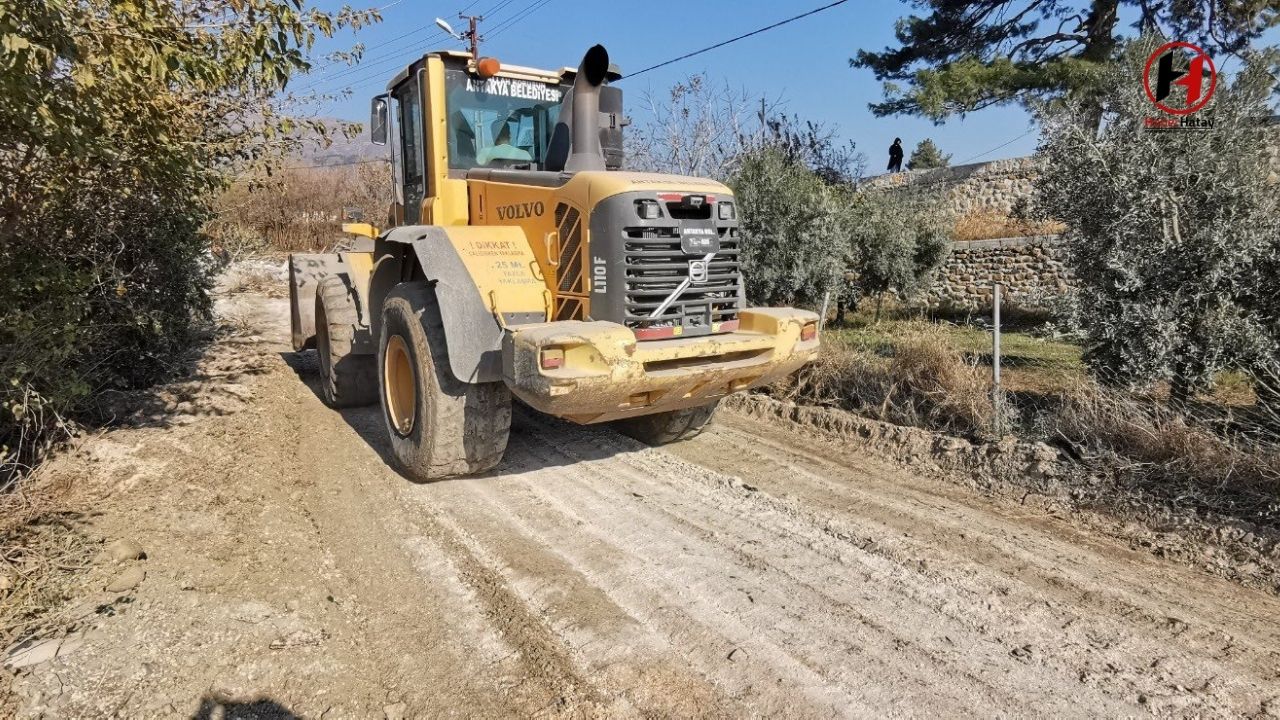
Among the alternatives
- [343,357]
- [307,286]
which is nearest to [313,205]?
[307,286]

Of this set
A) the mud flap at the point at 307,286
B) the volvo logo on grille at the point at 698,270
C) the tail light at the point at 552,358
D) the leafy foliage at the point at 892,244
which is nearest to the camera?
the tail light at the point at 552,358

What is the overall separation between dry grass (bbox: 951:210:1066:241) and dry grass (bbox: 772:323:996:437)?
364 inches

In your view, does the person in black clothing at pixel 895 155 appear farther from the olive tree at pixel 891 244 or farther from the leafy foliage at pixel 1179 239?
the leafy foliage at pixel 1179 239

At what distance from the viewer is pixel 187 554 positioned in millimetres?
3834

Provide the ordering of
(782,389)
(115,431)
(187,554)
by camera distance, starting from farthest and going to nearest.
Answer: (782,389) < (115,431) < (187,554)

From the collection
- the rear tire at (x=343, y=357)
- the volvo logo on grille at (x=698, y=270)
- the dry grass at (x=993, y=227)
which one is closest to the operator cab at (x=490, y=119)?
the rear tire at (x=343, y=357)

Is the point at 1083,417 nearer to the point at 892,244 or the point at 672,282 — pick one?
the point at 672,282

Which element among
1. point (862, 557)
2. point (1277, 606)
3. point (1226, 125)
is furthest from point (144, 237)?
point (1226, 125)

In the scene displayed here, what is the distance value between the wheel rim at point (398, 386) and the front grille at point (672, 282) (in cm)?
176

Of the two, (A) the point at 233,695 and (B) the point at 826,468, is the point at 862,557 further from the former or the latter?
(A) the point at 233,695

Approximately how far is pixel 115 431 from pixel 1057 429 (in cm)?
660

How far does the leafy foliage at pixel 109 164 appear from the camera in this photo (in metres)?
3.42

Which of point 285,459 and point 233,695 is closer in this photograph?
point 233,695

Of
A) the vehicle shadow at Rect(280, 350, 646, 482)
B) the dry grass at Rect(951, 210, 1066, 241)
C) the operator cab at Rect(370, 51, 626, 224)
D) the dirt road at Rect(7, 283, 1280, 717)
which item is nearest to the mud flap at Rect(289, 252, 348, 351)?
the vehicle shadow at Rect(280, 350, 646, 482)
